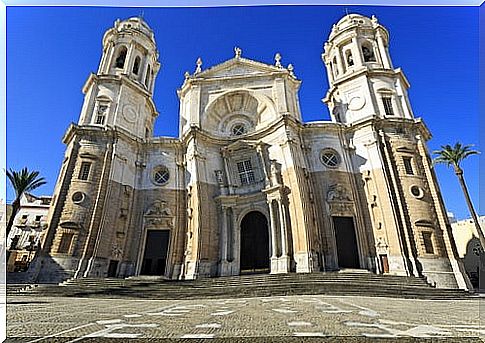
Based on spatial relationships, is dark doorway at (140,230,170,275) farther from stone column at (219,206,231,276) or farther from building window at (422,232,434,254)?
building window at (422,232,434,254)

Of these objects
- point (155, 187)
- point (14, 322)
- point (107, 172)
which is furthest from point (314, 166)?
point (14, 322)

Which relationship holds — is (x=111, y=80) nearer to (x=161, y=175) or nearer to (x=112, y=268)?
(x=161, y=175)

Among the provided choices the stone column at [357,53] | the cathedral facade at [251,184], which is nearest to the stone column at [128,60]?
the cathedral facade at [251,184]

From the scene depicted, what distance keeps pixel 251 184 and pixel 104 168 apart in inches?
373

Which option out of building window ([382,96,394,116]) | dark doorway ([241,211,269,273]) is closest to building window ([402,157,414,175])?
building window ([382,96,394,116])

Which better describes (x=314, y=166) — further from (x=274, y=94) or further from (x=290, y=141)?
(x=274, y=94)

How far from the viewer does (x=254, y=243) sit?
19359mm

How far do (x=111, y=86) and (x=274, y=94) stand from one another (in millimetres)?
12184

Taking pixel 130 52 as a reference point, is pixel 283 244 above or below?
below

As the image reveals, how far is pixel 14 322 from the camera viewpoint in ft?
14.3

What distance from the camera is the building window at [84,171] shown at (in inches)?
740

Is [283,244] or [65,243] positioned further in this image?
[283,244]

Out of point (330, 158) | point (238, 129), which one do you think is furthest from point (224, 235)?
point (238, 129)

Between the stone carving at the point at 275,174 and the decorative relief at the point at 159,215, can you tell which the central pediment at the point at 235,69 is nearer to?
the stone carving at the point at 275,174
